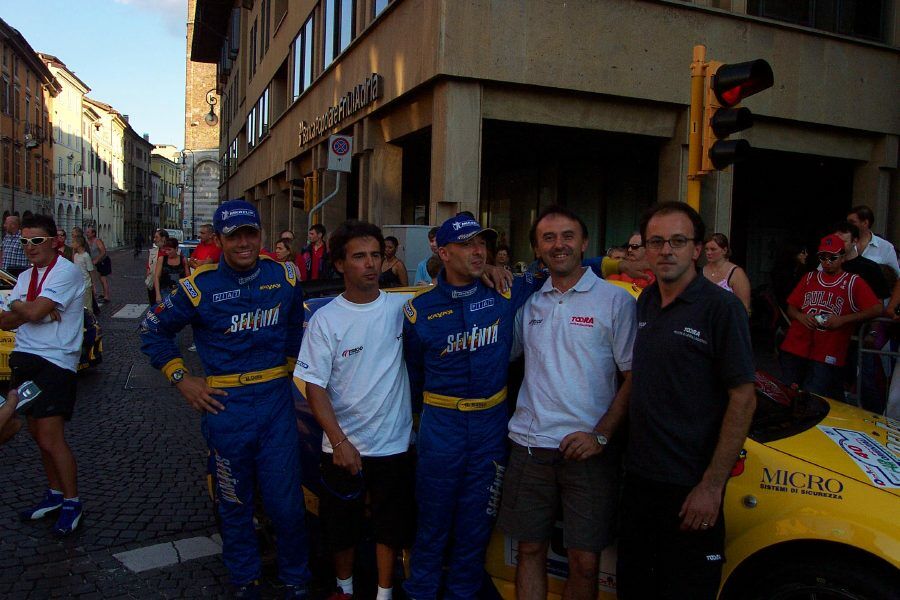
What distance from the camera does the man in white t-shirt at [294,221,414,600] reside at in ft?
10.2

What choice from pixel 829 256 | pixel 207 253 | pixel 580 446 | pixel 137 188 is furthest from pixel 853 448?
pixel 137 188

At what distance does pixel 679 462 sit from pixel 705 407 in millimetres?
213

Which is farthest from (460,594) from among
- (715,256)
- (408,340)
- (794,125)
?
(794,125)

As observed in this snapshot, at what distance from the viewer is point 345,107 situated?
1430 centimetres

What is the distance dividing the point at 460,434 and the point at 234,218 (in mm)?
1459

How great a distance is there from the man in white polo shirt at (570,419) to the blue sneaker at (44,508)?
10.2 ft

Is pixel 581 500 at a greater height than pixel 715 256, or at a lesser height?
lesser

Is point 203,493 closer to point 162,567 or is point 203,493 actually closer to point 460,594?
point 162,567

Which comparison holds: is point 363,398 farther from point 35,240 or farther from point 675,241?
point 35,240

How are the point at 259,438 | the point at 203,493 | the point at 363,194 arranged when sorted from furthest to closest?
the point at 363,194, the point at 203,493, the point at 259,438

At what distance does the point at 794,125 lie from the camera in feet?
38.4

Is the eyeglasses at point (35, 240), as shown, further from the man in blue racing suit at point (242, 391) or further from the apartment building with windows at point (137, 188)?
the apartment building with windows at point (137, 188)

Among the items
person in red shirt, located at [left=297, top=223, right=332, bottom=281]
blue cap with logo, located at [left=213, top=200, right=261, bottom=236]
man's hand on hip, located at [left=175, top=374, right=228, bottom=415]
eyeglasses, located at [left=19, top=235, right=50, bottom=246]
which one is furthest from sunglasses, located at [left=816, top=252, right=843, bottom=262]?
person in red shirt, located at [left=297, top=223, right=332, bottom=281]

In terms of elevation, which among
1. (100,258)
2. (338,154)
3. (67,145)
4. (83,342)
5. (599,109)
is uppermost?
(67,145)
